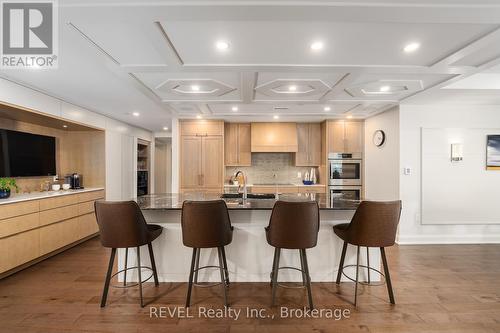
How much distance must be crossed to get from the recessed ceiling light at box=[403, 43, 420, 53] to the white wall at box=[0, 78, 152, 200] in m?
4.36

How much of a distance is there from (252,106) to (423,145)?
9.93ft

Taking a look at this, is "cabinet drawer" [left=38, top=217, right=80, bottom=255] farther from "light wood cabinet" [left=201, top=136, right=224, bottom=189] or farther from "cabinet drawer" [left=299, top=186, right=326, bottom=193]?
"cabinet drawer" [left=299, top=186, right=326, bottom=193]

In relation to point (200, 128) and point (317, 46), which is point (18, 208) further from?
point (317, 46)

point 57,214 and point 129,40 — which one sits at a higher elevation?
point 129,40

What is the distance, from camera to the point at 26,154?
3.72 meters

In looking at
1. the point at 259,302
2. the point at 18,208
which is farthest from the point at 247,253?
the point at 18,208

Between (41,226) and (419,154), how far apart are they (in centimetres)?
592

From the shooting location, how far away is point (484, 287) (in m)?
2.63

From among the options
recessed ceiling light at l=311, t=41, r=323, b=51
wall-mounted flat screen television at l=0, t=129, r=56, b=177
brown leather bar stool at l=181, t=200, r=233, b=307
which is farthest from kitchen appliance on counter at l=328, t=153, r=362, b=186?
wall-mounted flat screen television at l=0, t=129, r=56, b=177

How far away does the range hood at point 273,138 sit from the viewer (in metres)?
5.40

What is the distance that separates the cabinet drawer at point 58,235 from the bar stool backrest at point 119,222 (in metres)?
1.86

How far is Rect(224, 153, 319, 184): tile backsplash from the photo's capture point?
5845 millimetres

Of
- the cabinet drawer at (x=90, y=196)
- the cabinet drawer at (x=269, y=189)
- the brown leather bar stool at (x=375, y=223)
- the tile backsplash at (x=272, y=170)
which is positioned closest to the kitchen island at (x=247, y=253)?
the brown leather bar stool at (x=375, y=223)

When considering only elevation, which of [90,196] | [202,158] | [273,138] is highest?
[273,138]
